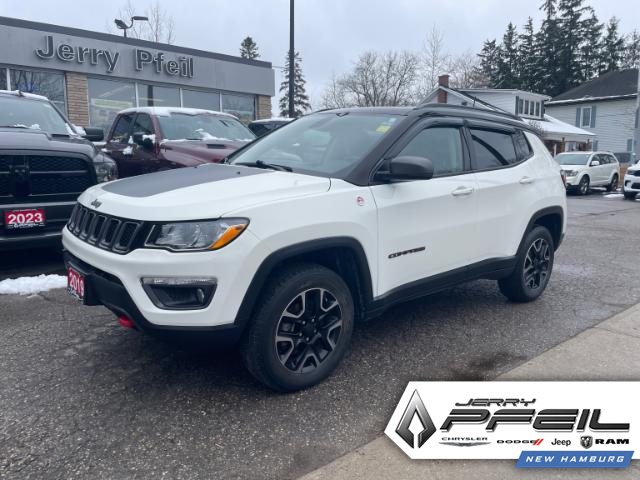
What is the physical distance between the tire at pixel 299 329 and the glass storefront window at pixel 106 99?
14593 millimetres

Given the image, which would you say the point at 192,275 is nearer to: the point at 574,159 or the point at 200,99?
the point at 200,99

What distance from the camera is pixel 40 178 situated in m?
5.33

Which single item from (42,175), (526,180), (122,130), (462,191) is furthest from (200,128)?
(462,191)

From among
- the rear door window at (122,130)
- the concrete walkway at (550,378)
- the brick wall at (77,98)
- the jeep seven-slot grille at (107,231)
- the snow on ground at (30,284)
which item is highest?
the brick wall at (77,98)

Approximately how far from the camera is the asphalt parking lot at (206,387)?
2539 mm

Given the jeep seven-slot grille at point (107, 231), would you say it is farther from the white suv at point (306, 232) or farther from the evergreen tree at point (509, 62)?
the evergreen tree at point (509, 62)

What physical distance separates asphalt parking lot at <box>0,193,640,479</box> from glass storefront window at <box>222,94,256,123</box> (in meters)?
15.6

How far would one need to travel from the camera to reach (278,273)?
2.98 meters

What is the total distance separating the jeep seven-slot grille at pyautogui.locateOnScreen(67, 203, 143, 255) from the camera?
9.32 feet

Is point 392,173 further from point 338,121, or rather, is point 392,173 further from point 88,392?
point 88,392

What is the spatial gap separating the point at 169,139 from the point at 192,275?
5693mm

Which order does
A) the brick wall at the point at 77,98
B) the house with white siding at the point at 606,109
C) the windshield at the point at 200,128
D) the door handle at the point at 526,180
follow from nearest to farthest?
the door handle at the point at 526,180 < the windshield at the point at 200,128 < the brick wall at the point at 77,98 < the house with white siding at the point at 606,109

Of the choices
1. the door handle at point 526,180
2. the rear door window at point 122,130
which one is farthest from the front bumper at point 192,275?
the rear door window at point 122,130

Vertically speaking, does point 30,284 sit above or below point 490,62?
below
